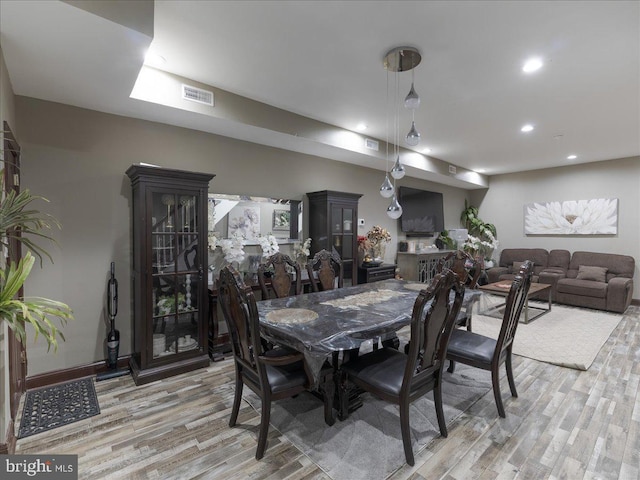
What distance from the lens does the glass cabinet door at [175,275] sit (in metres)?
2.93

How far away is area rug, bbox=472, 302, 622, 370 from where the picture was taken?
11.0ft

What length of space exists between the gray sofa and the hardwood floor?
3.05 meters

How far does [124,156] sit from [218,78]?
1222mm

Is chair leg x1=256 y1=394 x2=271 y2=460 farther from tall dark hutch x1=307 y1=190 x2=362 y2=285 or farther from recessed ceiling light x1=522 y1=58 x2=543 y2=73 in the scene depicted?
recessed ceiling light x1=522 y1=58 x2=543 y2=73

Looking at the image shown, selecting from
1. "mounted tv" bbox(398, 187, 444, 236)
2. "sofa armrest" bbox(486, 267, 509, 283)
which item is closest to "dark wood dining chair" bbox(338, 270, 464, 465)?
"mounted tv" bbox(398, 187, 444, 236)

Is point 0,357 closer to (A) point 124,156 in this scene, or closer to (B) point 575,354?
(A) point 124,156

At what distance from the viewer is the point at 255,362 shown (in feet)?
6.19

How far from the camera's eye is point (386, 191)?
119 inches

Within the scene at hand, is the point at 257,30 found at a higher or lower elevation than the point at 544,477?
higher

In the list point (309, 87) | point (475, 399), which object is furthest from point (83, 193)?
point (475, 399)

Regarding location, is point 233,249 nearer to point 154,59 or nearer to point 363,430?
point 154,59

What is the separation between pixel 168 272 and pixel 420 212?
5.07m

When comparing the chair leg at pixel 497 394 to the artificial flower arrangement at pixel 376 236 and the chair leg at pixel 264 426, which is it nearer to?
the chair leg at pixel 264 426

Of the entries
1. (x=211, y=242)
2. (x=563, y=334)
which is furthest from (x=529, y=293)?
(x=211, y=242)
